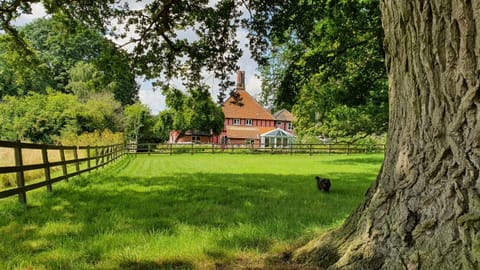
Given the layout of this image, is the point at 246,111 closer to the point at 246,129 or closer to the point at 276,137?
the point at 246,129

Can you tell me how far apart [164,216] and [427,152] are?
379 centimetres

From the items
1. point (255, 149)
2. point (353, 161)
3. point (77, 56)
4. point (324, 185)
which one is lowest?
point (353, 161)

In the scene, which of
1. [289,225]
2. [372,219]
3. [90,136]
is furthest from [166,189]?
[90,136]

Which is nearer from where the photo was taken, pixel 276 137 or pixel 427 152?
pixel 427 152

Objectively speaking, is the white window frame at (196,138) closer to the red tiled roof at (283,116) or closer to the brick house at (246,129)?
the brick house at (246,129)

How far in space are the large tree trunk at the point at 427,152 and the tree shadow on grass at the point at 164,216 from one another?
52.5 inches

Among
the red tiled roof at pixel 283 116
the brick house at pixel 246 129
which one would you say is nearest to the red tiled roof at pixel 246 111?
the brick house at pixel 246 129

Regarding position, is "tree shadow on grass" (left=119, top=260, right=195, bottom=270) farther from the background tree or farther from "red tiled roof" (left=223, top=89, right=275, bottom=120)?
"red tiled roof" (left=223, top=89, right=275, bottom=120)

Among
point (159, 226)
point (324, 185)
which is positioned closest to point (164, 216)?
point (159, 226)

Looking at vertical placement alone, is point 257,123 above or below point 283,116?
below

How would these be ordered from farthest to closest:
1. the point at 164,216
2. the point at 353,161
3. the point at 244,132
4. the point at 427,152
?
the point at 244,132 < the point at 353,161 < the point at 164,216 < the point at 427,152

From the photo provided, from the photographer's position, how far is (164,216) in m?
5.35

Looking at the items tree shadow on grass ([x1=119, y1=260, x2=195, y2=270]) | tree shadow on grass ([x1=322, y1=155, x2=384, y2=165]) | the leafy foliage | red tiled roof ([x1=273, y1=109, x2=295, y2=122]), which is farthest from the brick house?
tree shadow on grass ([x1=119, y1=260, x2=195, y2=270])

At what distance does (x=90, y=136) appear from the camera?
82.3 ft
